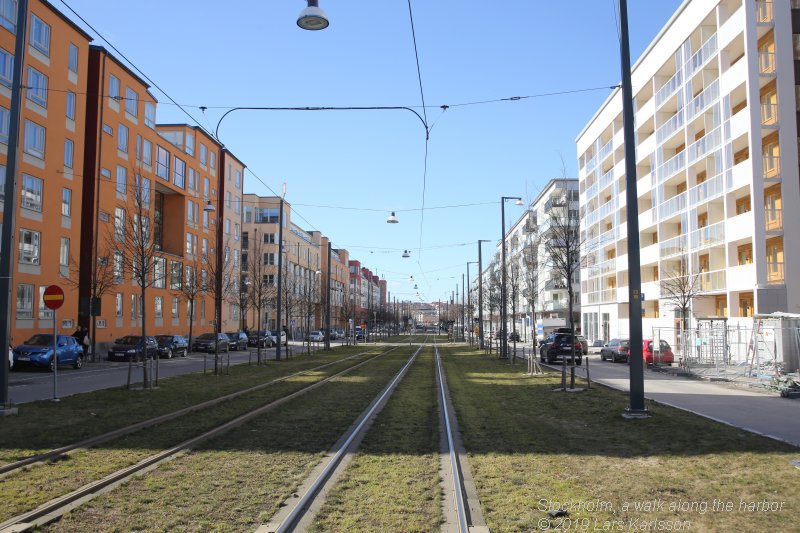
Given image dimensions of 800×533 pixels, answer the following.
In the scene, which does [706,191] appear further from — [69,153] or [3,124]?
[3,124]

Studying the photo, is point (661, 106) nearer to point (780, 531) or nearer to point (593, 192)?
point (593, 192)

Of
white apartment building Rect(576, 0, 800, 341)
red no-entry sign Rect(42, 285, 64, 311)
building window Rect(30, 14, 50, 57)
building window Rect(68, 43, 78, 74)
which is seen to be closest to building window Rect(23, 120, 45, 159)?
building window Rect(30, 14, 50, 57)

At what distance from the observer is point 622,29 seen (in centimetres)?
1330

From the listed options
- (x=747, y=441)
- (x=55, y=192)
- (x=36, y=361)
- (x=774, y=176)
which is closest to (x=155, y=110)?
(x=55, y=192)

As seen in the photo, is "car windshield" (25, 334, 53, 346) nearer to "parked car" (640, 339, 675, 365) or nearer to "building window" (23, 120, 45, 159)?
"building window" (23, 120, 45, 159)

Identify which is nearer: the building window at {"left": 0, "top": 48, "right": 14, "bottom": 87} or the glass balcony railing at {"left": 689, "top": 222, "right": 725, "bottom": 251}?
the building window at {"left": 0, "top": 48, "right": 14, "bottom": 87}

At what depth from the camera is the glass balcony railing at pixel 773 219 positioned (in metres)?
33.7

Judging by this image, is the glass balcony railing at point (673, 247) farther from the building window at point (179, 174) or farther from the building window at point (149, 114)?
the building window at point (179, 174)

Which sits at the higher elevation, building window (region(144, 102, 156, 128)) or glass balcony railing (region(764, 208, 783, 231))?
building window (region(144, 102, 156, 128))

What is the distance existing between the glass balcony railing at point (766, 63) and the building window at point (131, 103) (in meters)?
39.0

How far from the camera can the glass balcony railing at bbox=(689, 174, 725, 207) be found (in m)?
37.8

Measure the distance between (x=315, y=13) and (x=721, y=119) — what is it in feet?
105

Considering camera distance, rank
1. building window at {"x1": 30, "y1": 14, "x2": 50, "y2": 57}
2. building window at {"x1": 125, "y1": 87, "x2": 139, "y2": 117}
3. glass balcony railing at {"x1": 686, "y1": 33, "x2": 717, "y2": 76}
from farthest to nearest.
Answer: building window at {"x1": 125, "y1": 87, "x2": 139, "y2": 117}, glass balcony railing at {"x1": 686, "y1": 33, "x2": 717, "y2": 76}, building window at {"x1": 30, "y1": 14, "x2": 50, "y2": 57}

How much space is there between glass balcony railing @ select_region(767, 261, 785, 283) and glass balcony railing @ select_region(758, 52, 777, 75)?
981 centimetres
